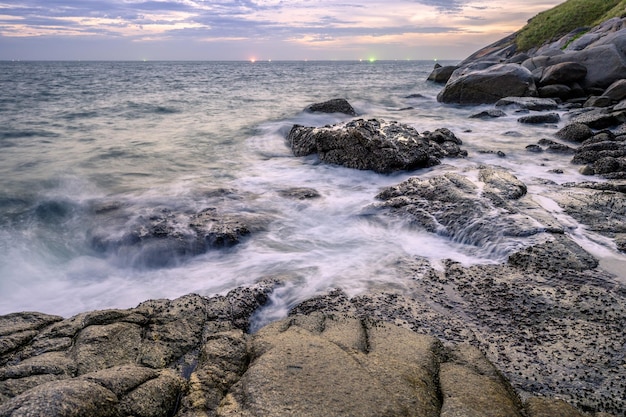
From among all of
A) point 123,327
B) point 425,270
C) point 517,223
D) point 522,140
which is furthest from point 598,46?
point 123,327

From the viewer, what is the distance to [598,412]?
265cm

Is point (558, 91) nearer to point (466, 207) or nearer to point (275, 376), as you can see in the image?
point (466, 207)

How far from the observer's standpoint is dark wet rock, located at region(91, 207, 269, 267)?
555cm

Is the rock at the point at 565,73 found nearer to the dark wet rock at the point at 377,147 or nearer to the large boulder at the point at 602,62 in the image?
the large boulder at the point at 602,62

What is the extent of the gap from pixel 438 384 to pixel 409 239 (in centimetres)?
308

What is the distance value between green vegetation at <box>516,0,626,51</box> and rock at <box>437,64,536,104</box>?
21.3 meters

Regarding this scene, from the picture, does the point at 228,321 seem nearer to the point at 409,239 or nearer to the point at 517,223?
the point at 409,239

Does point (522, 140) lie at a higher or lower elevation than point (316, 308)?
higher

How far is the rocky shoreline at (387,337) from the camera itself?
8.08 ft

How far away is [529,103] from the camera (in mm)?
17141

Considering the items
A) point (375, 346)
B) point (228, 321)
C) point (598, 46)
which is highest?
point (598, 46)

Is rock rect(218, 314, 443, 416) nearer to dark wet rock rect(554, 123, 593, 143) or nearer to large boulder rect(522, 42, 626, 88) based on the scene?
dark wet rock rect(554, 123, 593, 143)

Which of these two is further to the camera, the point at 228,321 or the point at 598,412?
the point at 228,321

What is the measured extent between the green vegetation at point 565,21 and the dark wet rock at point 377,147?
112ft
